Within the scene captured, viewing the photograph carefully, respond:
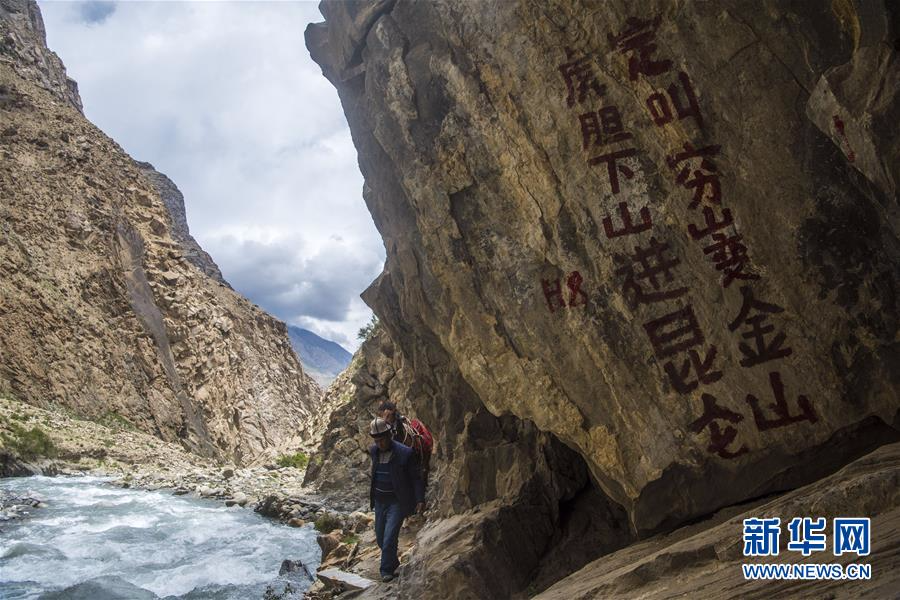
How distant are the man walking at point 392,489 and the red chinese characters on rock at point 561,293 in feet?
7.25

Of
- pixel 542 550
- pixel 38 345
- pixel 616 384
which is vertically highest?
pixel 38 345

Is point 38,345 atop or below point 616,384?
atop

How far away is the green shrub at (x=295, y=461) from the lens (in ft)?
74.4

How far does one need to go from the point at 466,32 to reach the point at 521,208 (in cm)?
165

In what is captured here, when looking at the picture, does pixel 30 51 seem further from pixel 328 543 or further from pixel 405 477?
pixel 405 477

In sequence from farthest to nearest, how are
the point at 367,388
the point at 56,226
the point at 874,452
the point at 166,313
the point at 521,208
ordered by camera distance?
the point at 166,313 → the point at 56,226 → the point at 367,388 → the point at 521,208 → the point at 874,452

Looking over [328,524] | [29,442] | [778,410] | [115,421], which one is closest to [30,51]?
[115,421]

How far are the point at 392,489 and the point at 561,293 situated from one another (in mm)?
2829

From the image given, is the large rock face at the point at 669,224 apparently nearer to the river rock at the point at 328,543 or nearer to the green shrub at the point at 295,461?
the river rock at the point at 328,543

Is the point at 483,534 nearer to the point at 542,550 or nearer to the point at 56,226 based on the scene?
the point at 542,550

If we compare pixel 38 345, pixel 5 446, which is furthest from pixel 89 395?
pixel 5 446

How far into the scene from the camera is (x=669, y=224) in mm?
5074

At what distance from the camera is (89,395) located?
29.7 m

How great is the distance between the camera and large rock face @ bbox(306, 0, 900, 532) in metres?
4.51
